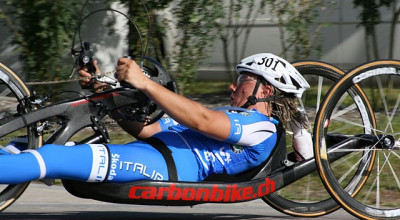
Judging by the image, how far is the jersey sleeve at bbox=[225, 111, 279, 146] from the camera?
4.55 m

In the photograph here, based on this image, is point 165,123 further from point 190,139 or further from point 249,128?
point 249,128

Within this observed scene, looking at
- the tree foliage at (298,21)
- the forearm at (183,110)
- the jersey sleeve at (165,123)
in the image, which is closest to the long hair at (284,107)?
the forearm at (183,110)

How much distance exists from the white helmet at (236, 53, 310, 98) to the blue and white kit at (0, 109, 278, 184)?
8.3 inches

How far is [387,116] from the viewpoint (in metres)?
5.38

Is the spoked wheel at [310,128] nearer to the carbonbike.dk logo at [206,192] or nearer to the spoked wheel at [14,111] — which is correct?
the carbonbike.dk logo at [206,192]

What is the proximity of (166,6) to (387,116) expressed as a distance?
325cm

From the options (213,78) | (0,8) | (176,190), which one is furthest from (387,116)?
(213,78)

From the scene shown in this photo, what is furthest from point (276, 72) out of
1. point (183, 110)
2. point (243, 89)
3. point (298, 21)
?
point (298, 21)

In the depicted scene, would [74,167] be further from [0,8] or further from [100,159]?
[0,8]

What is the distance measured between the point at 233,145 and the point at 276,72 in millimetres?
507

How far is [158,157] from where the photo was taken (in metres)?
4.52

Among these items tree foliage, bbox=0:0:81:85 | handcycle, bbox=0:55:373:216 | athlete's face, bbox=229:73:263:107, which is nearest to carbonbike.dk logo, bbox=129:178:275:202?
handcycle, bbox=0:55:373:216

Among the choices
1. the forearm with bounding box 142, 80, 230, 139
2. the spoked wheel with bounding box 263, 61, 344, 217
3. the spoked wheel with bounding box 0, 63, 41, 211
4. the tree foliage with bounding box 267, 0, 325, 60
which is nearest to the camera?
the forearm with bounding box 142, 80, 230, 139

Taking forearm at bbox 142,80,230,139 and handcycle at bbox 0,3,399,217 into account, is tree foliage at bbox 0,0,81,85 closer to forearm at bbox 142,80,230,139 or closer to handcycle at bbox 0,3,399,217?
handcycle at bbox 0,3,399,217
